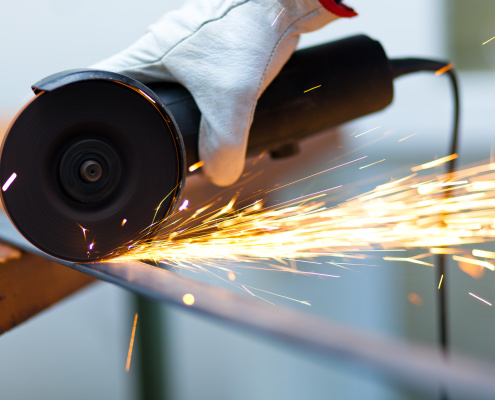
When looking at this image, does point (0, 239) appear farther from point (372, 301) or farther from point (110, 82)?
point (372, 301)

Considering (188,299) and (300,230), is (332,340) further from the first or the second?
(300,230)

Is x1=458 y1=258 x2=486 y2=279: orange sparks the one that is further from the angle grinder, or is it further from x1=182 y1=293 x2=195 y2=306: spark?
x1=182 y1=293 x2=195 y2=306: spark

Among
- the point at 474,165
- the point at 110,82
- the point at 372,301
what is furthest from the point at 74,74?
the point at 372,301

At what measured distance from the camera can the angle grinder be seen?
1.41ft

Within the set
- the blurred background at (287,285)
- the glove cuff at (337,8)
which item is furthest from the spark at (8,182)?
the blurred background at (287,285)

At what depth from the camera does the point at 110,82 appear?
45cm

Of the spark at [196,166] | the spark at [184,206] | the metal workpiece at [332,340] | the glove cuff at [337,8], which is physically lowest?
the spark at [184,206]

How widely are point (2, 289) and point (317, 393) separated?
65.3 inches

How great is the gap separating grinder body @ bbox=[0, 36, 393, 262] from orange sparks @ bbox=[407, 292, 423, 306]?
1.57m

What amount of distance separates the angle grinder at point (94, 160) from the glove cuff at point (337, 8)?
12cm

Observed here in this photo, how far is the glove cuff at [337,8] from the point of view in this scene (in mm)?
519

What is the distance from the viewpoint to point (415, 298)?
6.24 ft

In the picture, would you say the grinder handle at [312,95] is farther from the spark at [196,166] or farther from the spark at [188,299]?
the spark at [188,299]

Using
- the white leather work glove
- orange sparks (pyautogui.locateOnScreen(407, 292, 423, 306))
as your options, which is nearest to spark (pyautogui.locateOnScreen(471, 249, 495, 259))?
orange sparks (pyautogui.locateOnScreen(407, 292, 423, 306))
